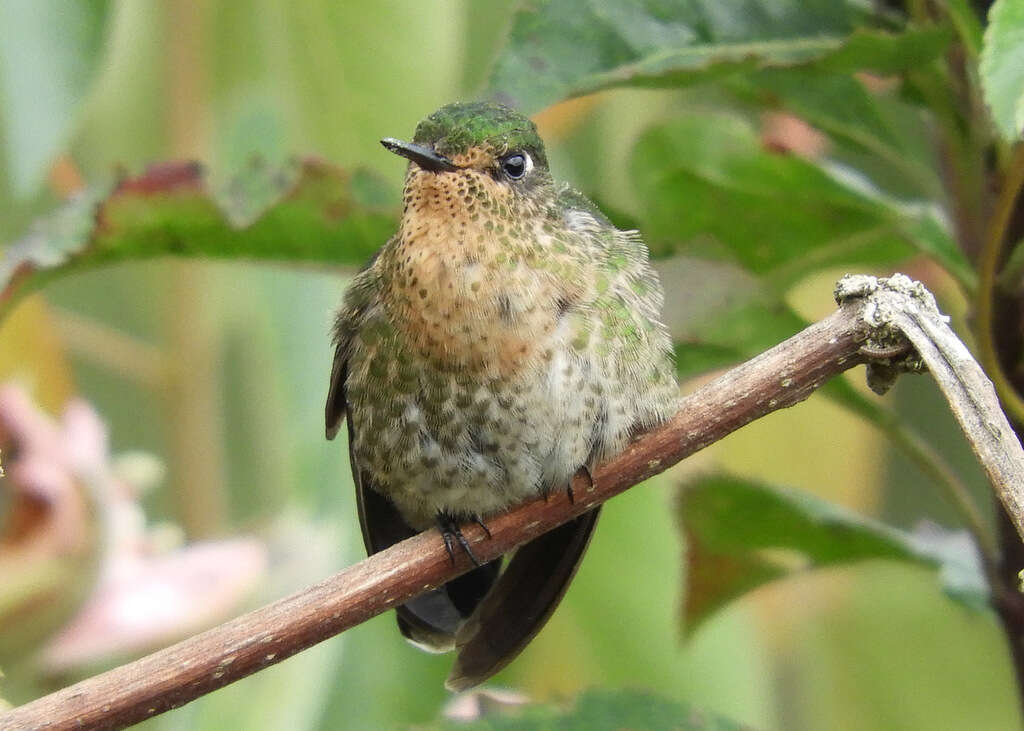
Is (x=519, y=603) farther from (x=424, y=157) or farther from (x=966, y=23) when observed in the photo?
(x=966, y=23)

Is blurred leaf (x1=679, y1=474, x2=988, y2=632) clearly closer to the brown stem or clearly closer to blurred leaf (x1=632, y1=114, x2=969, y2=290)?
blurred leaf (x1=632, y1=114, x2=969, y2=290)

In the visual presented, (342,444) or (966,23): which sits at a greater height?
(966,23)

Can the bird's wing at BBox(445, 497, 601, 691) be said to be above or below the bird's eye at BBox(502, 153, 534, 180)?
below

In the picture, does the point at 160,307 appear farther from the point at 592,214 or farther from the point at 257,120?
the point at 592,214

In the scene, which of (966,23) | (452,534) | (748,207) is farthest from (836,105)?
(452,534)

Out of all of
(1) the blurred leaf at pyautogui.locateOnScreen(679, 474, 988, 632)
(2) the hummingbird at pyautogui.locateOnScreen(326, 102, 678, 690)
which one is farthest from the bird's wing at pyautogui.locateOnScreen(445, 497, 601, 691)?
(1) the blurred leaf at pyautogui.locateOnScreen(679, 474, 988, 632)

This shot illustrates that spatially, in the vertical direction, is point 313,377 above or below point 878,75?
below

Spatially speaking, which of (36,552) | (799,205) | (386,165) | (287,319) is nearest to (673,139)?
(799,205)
